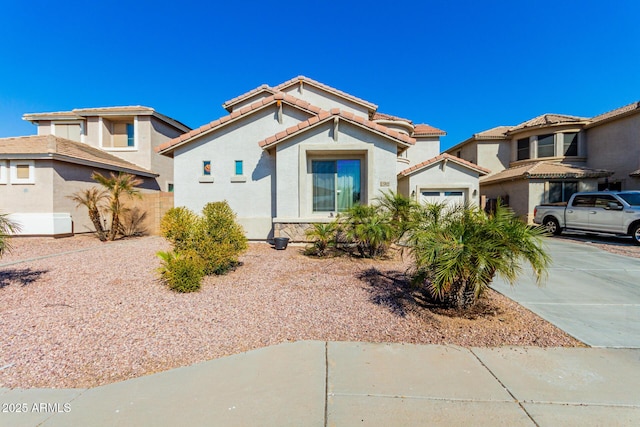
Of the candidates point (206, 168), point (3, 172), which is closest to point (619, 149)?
point (206, 168)

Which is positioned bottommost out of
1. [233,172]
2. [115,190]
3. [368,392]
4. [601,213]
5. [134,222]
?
[368,392]

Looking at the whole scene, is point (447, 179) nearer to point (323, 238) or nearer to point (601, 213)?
point (601, 213)

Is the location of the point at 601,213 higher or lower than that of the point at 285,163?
lower

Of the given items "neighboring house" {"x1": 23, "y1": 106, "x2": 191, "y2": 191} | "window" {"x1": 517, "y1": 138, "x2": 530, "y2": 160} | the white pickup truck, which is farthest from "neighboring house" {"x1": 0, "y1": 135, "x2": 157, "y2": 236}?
"window" {"x1": 517, "y1": 138, "x2": 530, "y2": 160}

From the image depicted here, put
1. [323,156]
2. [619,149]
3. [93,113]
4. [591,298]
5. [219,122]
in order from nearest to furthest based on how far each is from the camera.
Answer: [591,298] → [323,156] → [219,122] → [93,113] → [619,149]

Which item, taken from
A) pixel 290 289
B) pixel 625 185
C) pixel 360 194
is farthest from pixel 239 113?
pixel 625 185

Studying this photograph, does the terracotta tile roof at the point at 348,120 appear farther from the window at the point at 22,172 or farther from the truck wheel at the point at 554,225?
the window at the point at 22,172

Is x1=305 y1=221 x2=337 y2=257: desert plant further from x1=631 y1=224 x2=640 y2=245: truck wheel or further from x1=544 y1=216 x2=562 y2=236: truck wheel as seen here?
x1=544 y1=216 x2=562 y2=236: truck wheel

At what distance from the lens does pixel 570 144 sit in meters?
20.7

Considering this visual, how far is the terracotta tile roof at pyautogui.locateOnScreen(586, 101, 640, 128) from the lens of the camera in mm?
17531

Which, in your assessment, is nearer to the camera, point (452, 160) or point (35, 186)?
point (35, 186)

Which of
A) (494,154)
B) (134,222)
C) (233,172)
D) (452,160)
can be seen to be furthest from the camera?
(494,154)

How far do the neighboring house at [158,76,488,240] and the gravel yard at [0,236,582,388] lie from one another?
4.11m

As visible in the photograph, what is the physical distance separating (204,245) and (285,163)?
15.8ft
